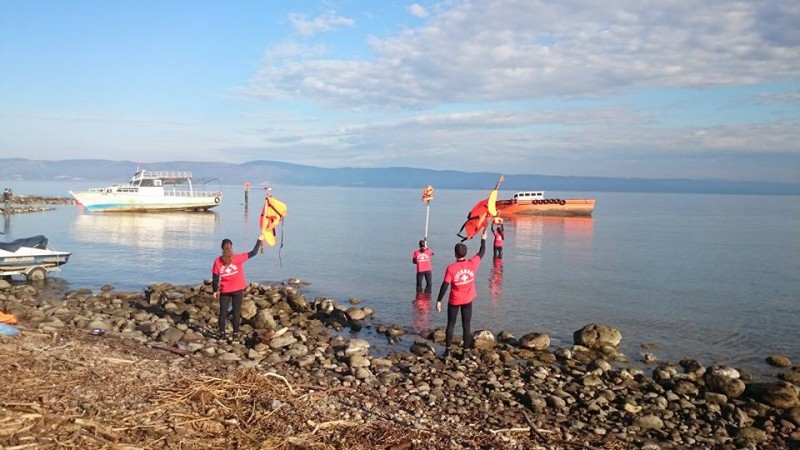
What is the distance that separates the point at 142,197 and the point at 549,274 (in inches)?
1864

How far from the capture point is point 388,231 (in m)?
49.9

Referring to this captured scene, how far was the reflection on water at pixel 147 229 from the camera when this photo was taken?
3662 centimetres

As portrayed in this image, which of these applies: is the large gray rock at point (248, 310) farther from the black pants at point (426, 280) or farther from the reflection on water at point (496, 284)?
the reflection on water at point (496, 284)

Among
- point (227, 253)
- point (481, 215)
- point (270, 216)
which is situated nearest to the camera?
point (227, 253)

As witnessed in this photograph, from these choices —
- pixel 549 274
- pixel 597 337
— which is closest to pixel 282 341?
pixel 597 337

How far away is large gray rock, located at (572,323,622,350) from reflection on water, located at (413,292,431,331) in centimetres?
413

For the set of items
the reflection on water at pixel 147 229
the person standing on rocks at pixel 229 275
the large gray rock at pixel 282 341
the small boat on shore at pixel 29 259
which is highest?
the person standing on rocks at pixel 229 275

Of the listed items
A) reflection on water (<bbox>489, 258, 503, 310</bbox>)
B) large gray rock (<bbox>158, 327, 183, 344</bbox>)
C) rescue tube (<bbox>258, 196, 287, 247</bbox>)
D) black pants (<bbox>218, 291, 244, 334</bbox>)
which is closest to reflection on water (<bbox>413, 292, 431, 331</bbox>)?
reflection on water (<bbox>489, 258, 503, 310</bbox>)

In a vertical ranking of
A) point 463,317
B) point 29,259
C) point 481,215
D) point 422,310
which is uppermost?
point 481,215

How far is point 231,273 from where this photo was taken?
38.5 feet

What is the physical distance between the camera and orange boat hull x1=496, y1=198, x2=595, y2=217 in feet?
226

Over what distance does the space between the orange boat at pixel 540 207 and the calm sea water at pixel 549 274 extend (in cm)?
1824

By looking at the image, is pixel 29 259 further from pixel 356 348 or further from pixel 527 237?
pixel 527 237

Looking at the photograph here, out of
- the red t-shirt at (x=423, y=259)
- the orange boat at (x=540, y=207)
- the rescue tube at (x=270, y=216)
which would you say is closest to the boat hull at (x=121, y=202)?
the orange boat at (x=540, y=207)
